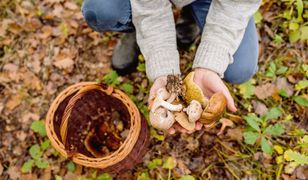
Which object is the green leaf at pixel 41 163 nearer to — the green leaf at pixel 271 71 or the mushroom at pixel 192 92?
the mushroom at pixel 192 92

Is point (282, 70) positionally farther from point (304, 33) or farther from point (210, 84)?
point (210, 84)

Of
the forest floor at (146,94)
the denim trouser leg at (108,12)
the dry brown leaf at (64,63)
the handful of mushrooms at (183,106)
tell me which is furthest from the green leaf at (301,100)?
the dry brown leaf at (64,63)

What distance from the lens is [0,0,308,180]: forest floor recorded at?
2557 mm

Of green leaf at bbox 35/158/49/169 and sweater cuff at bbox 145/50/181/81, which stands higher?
sweater cuff at bbox 145/50/181/81

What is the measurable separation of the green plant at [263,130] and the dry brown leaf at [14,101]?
1717mm

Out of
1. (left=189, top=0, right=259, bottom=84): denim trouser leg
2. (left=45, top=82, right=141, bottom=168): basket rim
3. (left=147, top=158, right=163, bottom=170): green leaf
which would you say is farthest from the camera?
(left=147, top=158, right=163, bottom=170): green leaf

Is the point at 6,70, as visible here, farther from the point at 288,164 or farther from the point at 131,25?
the point at 288,164

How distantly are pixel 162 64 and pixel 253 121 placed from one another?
802mm

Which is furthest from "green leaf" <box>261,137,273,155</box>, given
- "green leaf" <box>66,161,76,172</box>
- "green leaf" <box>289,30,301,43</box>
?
"green leaf" <box>66,161,76,172</box>

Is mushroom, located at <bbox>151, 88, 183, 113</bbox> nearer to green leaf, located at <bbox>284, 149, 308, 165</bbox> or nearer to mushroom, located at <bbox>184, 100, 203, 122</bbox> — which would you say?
mushroom, located at <bbox>184, 100, 203, 122</bbox>

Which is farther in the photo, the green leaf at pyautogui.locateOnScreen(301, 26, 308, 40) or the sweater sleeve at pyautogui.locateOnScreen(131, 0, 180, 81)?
the green leaf at pyautogui.locateOnScreen(301, 26, 308, 40)

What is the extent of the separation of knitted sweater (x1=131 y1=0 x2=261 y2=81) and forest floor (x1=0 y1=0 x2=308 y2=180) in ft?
2.11

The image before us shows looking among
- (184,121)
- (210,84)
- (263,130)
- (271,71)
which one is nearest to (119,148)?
(184,121)

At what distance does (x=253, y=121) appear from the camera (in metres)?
2.52
